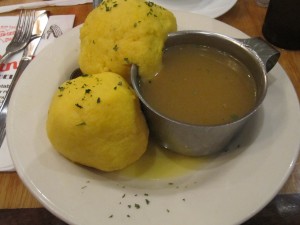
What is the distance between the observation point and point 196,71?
0.92 m

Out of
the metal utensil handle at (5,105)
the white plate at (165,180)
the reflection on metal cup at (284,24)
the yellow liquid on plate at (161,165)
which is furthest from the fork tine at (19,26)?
the reflection on metal cup at (284,24)

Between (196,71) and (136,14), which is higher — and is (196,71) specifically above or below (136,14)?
below

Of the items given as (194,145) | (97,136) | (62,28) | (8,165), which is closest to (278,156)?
(194,145)

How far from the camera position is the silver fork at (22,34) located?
1240 mm

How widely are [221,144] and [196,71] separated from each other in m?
0.21

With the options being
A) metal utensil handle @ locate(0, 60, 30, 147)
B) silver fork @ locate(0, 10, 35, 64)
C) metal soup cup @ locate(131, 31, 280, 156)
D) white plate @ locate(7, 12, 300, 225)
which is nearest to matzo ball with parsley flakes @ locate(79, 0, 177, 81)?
metal soup cup @ locate(131, 31, 280, 156)

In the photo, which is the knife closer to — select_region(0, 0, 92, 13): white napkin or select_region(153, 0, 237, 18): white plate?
select_region(0, 0, 92, 13): white napkin

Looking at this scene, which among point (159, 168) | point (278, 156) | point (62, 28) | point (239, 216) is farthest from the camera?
point (62, 28)

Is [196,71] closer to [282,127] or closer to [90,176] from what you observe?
[282,127]

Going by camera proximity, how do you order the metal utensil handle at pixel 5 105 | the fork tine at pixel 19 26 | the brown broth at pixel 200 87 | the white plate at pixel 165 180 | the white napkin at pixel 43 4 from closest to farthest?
the white plate at pixel 165 180
the brown broth at pixel 200 87
the metal utensil handle at pixel 5 105
the fork tine at pixel 19 26
the white napkin at pixel 43 4

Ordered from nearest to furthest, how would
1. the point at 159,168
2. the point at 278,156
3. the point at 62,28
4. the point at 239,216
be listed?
the point at 239,216 < the point at 278,156 < the point at 159,168 < the point at 62,28

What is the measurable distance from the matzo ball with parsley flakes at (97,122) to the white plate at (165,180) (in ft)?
0.19

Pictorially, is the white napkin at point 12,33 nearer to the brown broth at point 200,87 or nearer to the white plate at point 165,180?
the white plate at point 165,180

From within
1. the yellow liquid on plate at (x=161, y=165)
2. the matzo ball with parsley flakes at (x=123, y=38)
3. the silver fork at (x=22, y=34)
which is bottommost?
the yellow liquid on plate at (x=161, y=165)
